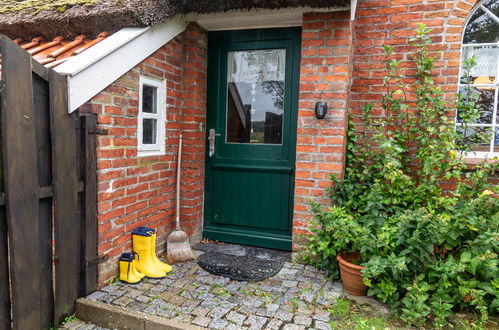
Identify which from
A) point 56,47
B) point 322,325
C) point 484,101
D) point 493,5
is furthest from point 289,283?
point 493,5

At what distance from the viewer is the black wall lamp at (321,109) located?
316 centimetres

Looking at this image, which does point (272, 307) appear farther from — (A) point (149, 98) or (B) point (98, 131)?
(A) point (149, 98)

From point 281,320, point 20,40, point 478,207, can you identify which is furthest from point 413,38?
point 20,40

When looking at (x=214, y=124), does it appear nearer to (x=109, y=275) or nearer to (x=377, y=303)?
(x=109, y=275)

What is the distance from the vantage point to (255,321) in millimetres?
2314

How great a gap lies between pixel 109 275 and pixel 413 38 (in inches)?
145

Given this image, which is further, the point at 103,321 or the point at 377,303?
the point at 377,303

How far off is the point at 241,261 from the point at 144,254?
0.98 meters

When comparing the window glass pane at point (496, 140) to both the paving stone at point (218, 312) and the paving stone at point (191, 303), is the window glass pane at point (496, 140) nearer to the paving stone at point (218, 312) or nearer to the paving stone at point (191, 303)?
the paving stone at point (218, 312)

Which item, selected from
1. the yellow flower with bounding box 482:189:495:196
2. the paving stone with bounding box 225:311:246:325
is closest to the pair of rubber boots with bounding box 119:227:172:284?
the paving stone with bounding box 225:311:246:325

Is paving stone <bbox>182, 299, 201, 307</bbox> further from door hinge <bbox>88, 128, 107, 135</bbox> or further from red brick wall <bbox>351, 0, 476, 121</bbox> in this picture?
red brick wall <bbox>351, 0, 476, 121</bbox>

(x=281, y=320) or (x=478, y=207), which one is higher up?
(x=478, y=207)

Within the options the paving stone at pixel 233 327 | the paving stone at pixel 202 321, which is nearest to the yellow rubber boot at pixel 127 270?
the paving stone at pixel 202 321

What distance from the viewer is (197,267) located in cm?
322
